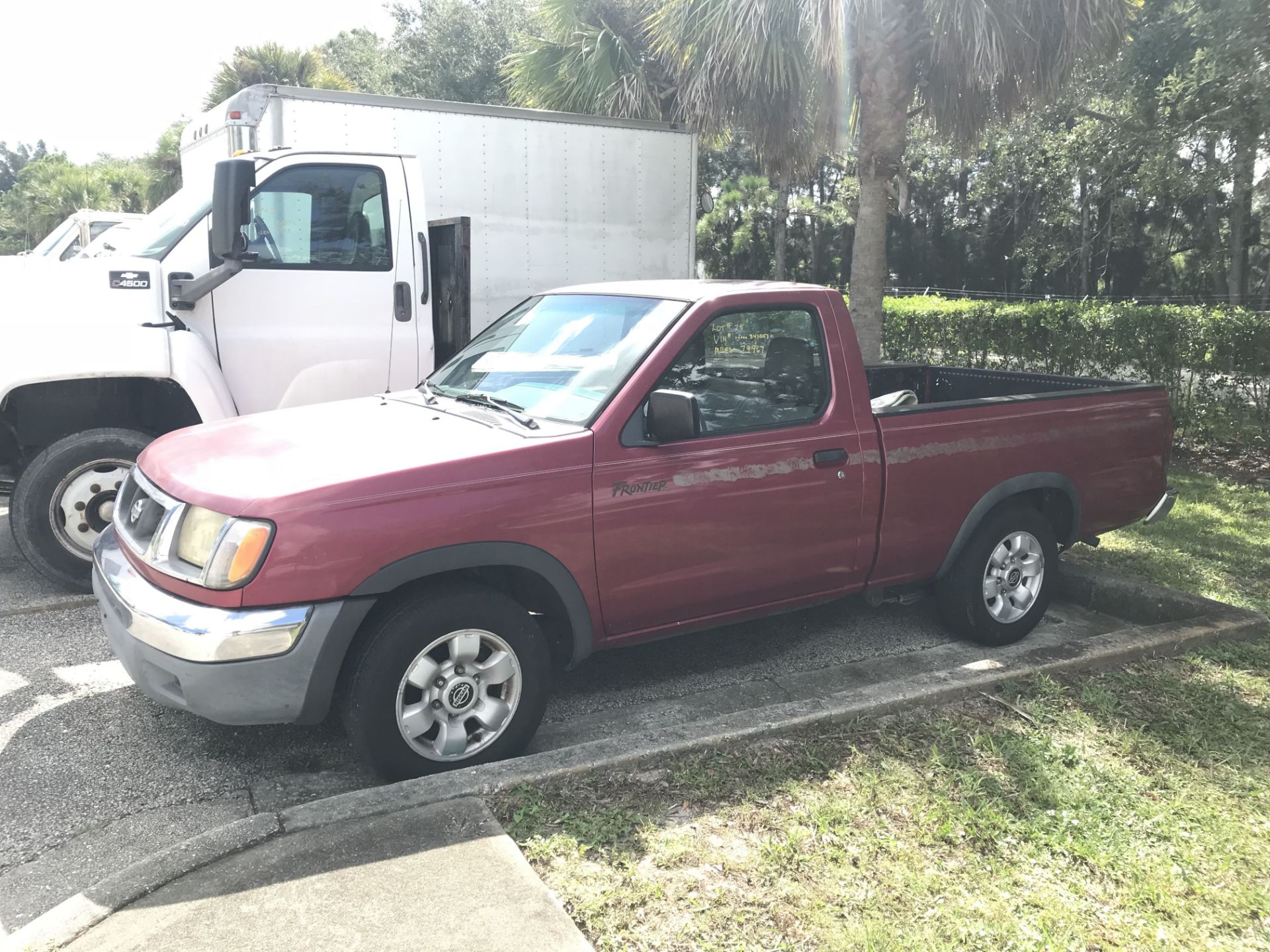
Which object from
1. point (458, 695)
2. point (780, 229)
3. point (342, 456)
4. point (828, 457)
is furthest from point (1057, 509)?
point (780, 229)

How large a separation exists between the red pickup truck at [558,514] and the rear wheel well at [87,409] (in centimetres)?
164

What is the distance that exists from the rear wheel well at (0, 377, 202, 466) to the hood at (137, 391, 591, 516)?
5.45 ft

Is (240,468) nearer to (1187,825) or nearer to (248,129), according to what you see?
(1187,825)

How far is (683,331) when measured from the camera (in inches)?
157

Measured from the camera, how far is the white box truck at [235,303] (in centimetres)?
530

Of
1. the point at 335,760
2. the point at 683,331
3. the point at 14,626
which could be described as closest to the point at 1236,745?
the point at 683,331

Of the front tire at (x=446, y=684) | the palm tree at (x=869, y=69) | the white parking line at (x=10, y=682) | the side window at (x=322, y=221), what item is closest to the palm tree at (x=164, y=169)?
the palm tree at (x=869, y=69)

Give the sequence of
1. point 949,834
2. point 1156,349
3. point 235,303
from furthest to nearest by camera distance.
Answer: point 1156,349 → point 235,303 → point 949,834

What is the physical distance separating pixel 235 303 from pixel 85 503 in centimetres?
135

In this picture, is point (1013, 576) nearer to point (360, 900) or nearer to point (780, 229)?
point (360, 900)

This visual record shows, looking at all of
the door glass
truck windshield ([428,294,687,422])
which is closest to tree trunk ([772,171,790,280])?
the door glass

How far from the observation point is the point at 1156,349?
10.4m

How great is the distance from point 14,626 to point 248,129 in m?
3.63

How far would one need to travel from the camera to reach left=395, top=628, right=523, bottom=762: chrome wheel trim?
133 inches
